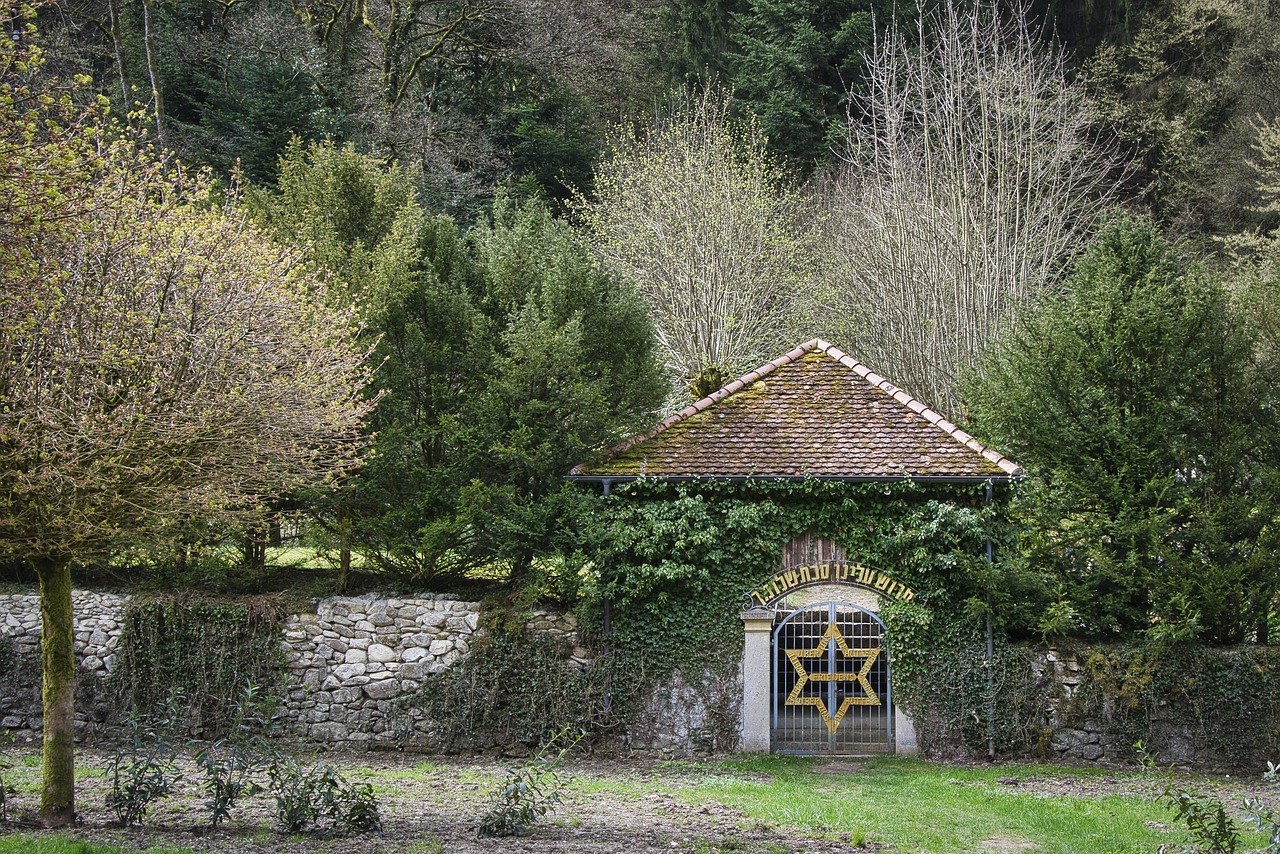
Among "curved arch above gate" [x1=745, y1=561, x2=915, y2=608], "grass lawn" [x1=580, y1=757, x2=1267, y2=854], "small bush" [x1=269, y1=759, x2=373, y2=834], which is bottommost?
"grass lawn" [x1=580, y1=757, x2=1267, y2=854]

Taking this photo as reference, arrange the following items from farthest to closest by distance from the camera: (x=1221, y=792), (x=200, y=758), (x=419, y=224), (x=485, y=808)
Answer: (x=419, y=224) → (x=1221, y=792) → (x=485, y=808) → (x=200, y=758)

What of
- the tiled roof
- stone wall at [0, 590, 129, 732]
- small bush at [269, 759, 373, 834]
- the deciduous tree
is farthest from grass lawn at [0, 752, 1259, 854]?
the tiled roof

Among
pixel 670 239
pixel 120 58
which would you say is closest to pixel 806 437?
pixel 670 239

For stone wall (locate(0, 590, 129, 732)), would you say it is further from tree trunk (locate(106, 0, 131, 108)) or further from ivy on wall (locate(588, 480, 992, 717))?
tree trunk (locate(106, 0, 131, 108))

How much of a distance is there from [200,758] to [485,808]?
2.82 meters

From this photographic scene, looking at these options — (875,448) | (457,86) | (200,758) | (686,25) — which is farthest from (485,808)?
(686,25)

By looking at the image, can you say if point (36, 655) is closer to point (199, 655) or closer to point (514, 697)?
point (199, 655)

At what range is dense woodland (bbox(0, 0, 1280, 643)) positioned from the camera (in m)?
13.6

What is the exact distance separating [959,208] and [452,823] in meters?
16.3

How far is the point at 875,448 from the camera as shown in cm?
1434

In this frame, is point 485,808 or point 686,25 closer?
point 485,808

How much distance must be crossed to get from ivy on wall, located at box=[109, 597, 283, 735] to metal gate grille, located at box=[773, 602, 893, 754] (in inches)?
263

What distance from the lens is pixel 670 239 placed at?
920 inches

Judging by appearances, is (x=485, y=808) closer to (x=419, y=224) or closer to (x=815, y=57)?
(x=419, y=224)
